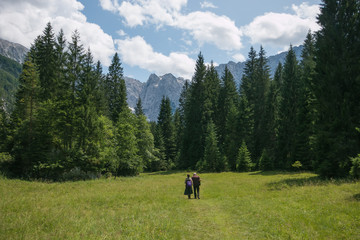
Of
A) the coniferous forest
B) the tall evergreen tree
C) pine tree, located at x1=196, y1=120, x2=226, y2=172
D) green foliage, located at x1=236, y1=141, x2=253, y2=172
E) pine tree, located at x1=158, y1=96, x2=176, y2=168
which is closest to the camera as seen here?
the coniferous forest

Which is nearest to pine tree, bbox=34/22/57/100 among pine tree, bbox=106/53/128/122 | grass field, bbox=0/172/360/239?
pine tree, bbox=106/53/128/122

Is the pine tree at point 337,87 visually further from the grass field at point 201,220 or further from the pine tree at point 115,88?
the pine tree at point 115,88

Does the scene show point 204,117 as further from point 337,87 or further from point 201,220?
point 201,220

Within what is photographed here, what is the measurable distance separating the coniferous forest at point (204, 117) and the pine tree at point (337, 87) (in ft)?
0.26

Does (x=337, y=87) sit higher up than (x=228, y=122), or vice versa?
(x=337, y=87)

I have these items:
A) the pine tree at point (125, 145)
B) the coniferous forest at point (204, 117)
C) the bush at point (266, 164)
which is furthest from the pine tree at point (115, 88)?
the bush at point (266, 164)

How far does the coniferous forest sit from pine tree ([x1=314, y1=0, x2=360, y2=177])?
0.08 metres

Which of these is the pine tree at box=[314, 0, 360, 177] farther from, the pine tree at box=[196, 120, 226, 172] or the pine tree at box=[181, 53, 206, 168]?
the pine tree at box=[181, 53, 206, 168]

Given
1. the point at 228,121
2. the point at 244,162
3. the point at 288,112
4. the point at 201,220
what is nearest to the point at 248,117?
the point at 228,121

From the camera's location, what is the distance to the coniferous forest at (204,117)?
19109mm

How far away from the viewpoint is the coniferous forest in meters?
19.1

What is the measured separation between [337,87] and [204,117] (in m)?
32.1

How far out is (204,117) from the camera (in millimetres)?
49938

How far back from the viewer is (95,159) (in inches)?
1134
